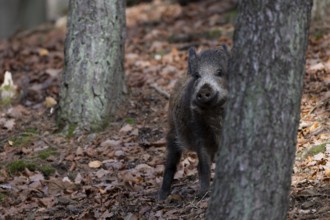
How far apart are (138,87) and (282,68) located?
5.51m

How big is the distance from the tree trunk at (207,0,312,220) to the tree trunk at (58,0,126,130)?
431 centimetres

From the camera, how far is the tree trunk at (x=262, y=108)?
4.25 meters

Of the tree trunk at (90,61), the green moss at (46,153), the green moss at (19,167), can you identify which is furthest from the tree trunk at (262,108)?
the tree trunk at (90,61)

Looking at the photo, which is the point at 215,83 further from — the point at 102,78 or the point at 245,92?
the point at 102,78

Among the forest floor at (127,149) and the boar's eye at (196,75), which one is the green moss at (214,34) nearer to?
the forest floor at (127,149)

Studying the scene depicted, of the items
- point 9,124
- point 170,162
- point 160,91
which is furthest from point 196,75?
point 9,124

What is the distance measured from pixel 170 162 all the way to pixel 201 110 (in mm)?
Answer: 863

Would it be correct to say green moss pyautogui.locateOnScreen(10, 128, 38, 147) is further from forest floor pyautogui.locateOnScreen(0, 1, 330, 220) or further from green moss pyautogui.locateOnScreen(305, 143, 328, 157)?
green moss pyautogui.locateOnScreen(305, 143, 328, 157)

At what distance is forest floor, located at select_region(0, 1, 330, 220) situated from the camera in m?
6.32

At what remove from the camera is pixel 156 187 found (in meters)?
7.12

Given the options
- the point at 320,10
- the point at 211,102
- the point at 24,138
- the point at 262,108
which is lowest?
the point at 24,138

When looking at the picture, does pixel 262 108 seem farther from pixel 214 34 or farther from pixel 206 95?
pixel 214 34

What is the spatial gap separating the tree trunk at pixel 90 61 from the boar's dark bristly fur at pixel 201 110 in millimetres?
1994

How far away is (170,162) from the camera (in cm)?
686
